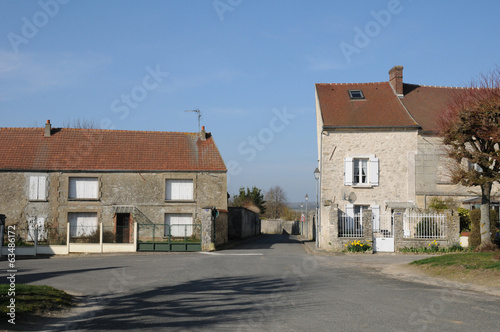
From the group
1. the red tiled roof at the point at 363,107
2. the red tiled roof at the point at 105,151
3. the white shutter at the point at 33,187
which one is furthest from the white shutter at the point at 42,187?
the red tiled roof at the point at 363,107

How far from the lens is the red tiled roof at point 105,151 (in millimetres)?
26391

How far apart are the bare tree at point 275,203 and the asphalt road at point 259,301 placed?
58.6 meters

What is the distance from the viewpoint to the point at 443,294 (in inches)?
396

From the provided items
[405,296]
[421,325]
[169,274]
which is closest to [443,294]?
[405,296]

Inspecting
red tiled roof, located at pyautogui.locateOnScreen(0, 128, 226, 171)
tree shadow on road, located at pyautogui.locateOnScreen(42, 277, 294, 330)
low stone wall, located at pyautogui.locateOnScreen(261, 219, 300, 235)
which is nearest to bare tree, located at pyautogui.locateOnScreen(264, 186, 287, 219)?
low stone wall, located at pyautogui.locateOnScreen(261, 219, 300, 235)

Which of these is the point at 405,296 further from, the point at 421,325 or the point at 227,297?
the point at 227,297

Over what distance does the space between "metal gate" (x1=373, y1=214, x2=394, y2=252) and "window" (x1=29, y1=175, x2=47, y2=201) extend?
55.4 ft

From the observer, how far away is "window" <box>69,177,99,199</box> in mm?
26172

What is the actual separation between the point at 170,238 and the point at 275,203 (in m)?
53.5

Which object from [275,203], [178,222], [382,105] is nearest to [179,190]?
[178,222]

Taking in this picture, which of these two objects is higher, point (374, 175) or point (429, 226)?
point (374, 175)

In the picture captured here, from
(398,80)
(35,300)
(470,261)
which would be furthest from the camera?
(398,80)

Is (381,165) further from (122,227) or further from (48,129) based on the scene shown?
(48,129)

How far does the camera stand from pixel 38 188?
Answer: 1019 inches
